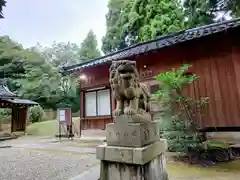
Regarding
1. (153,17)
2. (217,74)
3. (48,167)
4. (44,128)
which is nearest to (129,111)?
(48,167)

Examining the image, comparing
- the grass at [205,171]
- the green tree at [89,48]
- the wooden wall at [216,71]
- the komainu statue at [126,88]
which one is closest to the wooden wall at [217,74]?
the wooden wall at [216,71]

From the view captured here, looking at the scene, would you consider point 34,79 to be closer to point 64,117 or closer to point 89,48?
point 64,117

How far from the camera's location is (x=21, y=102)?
13.7 metres

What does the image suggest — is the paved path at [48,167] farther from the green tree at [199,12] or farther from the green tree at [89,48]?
the green tree at [89,48]

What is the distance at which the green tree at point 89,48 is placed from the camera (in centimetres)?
2458

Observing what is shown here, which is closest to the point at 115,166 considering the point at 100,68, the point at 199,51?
the point at 199,51

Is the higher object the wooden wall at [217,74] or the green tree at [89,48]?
the green tree at [89,48]

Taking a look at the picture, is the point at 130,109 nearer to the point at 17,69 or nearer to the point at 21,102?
the point at 21,102

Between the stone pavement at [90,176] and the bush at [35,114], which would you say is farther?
the bush at [35,114]

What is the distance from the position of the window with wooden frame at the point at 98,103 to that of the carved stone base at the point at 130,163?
6780mm

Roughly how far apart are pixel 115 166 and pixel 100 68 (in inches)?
295

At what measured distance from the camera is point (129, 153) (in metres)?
2.48

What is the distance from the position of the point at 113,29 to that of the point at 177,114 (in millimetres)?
13240

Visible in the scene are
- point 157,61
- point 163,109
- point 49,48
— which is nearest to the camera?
point 163,109
